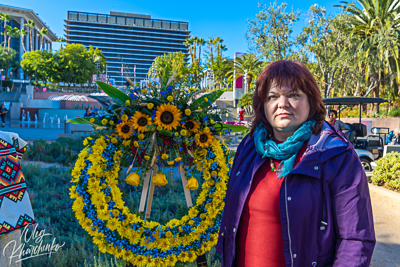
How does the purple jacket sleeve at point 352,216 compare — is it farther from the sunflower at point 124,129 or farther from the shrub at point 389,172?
the shrub at point 389,172

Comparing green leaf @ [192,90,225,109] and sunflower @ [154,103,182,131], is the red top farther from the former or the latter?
green leaf @ [192,90,225,109]

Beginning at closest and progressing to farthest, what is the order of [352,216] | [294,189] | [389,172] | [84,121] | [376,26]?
[352,216] < [294,189] < [84,121] < [389,172] < [376,26]

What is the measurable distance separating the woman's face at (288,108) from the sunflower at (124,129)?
1.59m

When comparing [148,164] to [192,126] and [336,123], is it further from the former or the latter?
[336,123]

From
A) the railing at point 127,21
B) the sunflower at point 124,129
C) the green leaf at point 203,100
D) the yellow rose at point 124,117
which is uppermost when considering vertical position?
Answer: the railing at point 127,21

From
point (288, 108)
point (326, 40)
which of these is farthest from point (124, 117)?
point (326, 40)

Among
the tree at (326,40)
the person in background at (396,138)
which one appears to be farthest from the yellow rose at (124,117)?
the tree at (326,40)

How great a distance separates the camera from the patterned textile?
2.54m

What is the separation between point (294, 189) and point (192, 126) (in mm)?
1584

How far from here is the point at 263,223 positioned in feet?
5.47

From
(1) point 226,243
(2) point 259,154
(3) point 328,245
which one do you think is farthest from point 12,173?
(3) point 328,245

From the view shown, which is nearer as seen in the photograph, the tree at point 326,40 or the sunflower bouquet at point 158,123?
the sunflower bouquet at point 158,123

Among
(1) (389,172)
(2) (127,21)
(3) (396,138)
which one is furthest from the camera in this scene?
(2) (127,21)

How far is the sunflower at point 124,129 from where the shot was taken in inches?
111
